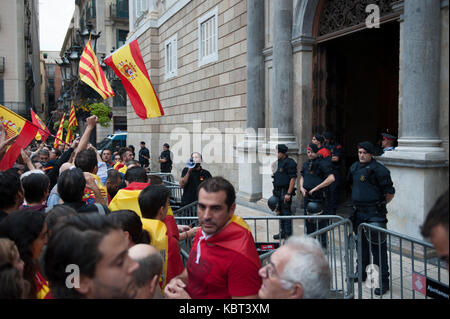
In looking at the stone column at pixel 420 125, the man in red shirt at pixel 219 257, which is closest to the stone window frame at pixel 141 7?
the stone column at pixel 420 125

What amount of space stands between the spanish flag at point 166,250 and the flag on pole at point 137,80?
13.7 ft

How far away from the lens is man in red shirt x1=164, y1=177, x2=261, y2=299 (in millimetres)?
2238

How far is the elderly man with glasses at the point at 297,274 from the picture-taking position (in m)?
1.76

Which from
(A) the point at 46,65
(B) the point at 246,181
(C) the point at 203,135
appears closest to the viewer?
(B) the point at 246,181

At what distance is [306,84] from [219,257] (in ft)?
23.6

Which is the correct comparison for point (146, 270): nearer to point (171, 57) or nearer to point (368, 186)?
point (368, 186)

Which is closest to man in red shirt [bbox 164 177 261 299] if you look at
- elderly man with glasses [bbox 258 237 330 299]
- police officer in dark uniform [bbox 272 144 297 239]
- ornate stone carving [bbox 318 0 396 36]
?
elderly man with glasses [bbox 258 237 330 299]

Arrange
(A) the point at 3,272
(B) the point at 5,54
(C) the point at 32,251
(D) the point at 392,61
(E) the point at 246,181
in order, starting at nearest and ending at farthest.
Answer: (A) the point at 3,272 → (C) the point at 32,251 → (E) the point at 246,181 → (D) the point at 392,61 → (B) the point at 5,54

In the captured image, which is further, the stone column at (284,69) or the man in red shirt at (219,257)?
the stone column at (284,69)

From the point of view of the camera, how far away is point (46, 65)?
85750 millimetres

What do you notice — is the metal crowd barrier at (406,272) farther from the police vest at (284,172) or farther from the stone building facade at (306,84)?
the police vest at (284,172)

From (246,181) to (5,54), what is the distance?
31.8m
